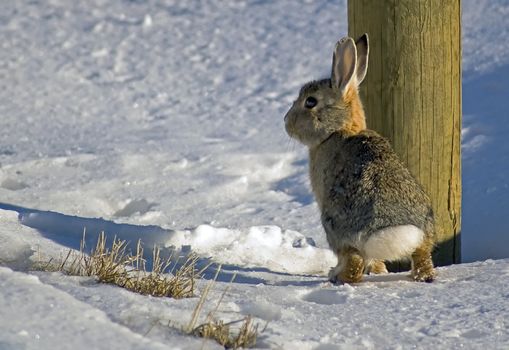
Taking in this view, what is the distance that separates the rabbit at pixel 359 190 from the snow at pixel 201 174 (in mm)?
193

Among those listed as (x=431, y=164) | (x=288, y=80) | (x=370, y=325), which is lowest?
(x=370, y=325)

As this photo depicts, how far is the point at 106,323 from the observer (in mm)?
3904

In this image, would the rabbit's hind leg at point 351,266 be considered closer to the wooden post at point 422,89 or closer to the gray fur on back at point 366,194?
the gray fur on back at point 366,194

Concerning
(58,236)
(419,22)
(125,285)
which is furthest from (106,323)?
(419,22)

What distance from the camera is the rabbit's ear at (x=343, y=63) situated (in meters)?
5.82

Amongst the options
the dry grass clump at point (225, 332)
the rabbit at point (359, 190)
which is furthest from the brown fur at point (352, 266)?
the dry grass clump at point (225, 332)

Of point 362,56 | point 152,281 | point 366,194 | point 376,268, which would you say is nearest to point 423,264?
point 366,194

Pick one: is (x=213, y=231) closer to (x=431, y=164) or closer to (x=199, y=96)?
(x=431, y=164)

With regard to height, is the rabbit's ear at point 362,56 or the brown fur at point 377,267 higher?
the rabbit's ear at point 362,56

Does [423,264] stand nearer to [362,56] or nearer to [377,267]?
[377,267]

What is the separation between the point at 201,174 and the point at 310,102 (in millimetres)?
2121

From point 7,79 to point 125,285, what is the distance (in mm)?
5792

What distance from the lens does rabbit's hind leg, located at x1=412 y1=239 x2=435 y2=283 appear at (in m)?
5.43

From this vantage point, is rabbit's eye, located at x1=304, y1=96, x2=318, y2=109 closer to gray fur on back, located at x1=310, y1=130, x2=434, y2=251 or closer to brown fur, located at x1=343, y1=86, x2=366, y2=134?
brown fur, located at x1=343, y1=86, x2=366, y2=134
